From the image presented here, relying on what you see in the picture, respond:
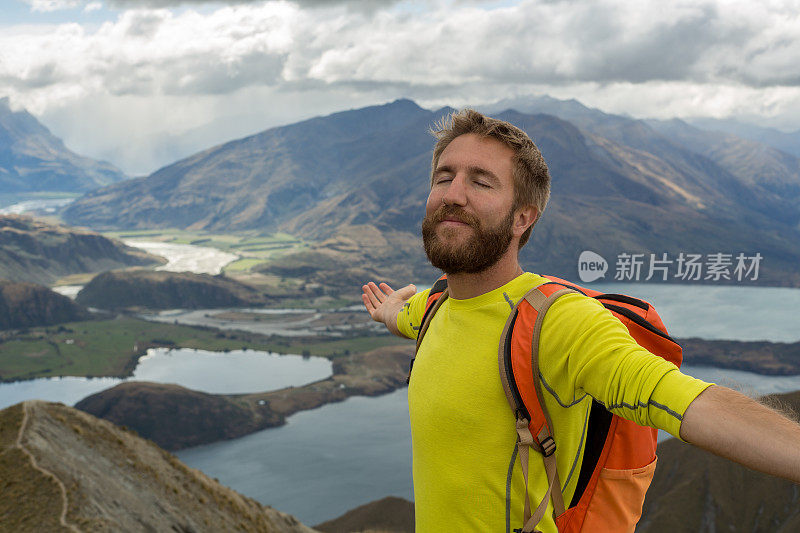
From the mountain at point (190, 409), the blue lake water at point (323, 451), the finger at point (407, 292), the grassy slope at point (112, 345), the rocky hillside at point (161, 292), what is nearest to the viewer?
the finger at point (407, 292)

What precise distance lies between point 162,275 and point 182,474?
164 metres

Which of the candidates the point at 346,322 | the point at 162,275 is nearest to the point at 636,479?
the point at 346,322

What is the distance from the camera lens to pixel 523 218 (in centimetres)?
249

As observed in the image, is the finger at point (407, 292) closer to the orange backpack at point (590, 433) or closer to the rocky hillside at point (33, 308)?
the orange backpack at point (590, 433)

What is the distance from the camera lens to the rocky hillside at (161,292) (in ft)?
565

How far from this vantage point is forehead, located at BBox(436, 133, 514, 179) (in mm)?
2426

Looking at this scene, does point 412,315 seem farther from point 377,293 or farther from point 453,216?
point 453,216

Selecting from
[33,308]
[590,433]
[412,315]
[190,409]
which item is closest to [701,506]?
[412,315]

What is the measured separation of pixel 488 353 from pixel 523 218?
2.02 ft

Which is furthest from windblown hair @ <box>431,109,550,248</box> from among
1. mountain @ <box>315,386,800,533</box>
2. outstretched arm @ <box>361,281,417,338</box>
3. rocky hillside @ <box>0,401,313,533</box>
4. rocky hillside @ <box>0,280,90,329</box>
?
rocky hillside @ <box>0,280,90,329</box>

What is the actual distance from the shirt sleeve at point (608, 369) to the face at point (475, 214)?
402 millimetres

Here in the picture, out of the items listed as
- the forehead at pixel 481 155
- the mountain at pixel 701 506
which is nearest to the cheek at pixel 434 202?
the forehead at pixel 481 155

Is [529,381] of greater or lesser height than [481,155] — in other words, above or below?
below

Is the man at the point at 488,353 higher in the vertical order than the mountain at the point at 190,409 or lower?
higher
